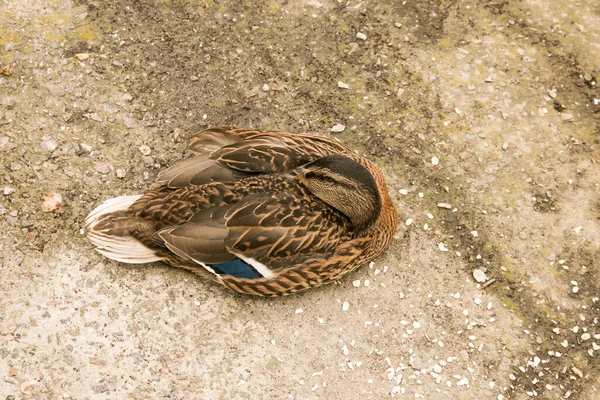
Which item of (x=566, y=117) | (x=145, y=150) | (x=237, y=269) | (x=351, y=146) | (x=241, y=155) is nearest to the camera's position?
(x=237, y=269)

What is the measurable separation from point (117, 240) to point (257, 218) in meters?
0.96

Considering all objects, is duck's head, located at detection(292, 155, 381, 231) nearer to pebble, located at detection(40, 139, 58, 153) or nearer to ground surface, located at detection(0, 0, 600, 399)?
ground surface, located at detection(0, 0, 600, 399)

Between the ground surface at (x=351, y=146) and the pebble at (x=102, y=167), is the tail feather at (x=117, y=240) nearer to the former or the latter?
the ground surface at (x=351, y=146)

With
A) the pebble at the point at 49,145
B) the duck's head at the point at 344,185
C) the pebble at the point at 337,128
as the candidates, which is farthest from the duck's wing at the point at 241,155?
the pebble at the point at 49,145

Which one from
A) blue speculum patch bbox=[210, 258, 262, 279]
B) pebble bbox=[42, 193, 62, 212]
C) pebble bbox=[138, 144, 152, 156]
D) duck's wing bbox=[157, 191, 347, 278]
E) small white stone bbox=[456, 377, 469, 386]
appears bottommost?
small white stone bbox=[456, 377, 469, 386]

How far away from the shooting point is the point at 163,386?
3500 mm

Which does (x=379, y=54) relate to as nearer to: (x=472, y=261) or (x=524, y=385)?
(x=472, y=261)

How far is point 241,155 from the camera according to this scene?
145 inches

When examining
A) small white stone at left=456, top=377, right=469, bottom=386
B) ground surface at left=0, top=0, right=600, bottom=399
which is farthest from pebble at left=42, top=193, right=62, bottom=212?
small white stone at left=456, top=377, right=469, bottom=386

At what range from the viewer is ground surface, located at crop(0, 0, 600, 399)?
362cm

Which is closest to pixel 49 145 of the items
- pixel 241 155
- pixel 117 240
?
pixel 117 240

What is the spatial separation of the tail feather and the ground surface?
0.36ft

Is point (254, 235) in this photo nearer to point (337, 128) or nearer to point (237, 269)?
point (237, 269)

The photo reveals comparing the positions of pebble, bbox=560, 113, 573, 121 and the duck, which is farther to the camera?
pebble, bbox=560, 113, 573, 121
